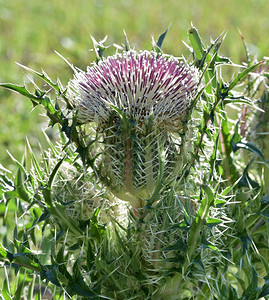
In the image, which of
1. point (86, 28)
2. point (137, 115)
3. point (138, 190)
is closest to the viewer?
point (137, 115)

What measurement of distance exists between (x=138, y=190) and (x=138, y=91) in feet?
1.37

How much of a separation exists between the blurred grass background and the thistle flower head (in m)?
3.07

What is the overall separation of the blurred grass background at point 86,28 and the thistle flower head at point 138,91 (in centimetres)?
307

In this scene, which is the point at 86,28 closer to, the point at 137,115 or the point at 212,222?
the point at 137,115

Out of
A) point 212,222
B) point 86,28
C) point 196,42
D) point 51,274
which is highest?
point 86,28

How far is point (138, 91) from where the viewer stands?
2.16 metres

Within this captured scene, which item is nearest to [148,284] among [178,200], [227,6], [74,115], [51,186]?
[178,200]

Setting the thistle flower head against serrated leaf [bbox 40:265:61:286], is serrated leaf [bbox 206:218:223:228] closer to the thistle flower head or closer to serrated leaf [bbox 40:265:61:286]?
the thistle flower head

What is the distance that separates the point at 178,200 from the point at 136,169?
0.22m

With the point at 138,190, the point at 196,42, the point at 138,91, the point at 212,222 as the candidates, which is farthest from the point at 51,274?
the point at 196,42

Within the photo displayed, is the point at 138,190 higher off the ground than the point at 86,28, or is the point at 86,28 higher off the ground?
the point at 86,28

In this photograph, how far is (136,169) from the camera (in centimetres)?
219

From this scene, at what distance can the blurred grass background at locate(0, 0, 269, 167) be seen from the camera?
6307 mm

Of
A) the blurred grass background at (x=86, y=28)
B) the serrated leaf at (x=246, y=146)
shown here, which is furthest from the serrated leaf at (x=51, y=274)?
the blurred grass background at (x=86, y=28)
